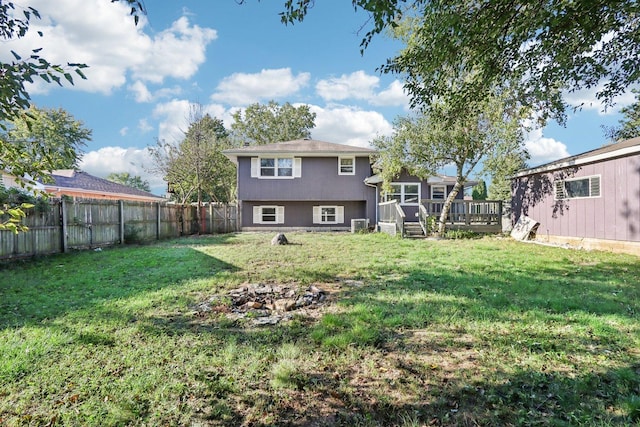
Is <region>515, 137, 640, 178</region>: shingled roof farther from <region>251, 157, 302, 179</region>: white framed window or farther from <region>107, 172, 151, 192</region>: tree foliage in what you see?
<region>107, 172, 151, 192</region>: tree foliage

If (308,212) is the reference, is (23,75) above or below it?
above

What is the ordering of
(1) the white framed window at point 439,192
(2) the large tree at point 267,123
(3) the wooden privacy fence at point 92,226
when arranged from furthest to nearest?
(2) the large tree at point 267,123 → (1) the white framed window at point 439,192 → (3) the wooden privacy fence at point 92,226

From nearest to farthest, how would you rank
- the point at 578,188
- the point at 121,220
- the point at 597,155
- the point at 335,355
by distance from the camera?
the point at 335,355
the point at 597,155
the point at 578,188
the point at 121,220

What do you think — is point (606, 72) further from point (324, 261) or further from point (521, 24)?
point (324, 261)

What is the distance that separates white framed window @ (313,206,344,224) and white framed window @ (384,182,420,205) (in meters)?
3.66

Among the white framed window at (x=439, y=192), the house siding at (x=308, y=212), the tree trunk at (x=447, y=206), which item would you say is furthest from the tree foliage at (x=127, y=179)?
the tree trunk at (x=447, y=206)

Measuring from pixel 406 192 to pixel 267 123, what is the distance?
19.1m

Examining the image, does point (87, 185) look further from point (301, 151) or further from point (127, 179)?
point (127, 179)

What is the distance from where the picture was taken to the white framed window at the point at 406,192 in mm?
16391

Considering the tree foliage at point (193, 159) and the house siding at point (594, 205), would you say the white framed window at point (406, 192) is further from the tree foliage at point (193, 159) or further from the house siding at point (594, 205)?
the tree foliage at point (193, 159)

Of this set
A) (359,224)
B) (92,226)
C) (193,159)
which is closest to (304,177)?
(359,224)

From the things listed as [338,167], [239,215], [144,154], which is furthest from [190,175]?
[338,167]

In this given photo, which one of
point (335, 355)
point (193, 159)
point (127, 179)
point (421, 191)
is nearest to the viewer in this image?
point (335, 355)

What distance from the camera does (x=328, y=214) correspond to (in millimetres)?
19328
